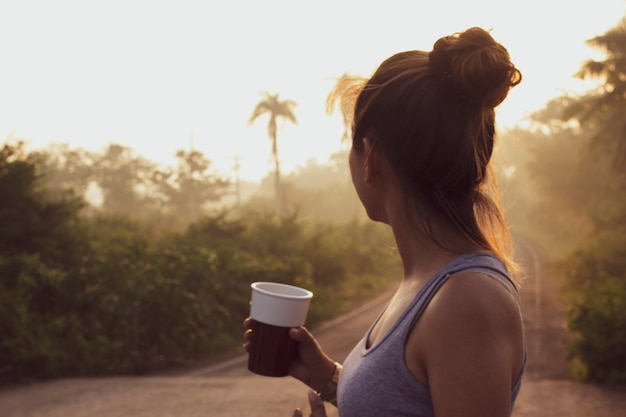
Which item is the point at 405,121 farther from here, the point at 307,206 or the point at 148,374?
the point at 307,206

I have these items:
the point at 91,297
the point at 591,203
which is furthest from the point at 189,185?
the point at 91,297

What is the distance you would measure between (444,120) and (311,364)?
792 mm

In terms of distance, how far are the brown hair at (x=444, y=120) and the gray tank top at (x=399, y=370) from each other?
13 centimetres

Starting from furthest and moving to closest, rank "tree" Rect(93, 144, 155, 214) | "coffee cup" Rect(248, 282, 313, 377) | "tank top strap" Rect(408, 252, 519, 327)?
"tree" Rect(93, 144, 155, 214) → "coffee cup" Rect(248, 282, 313, 377) → "tank top strap" Rect(408, 252, 519, 327)

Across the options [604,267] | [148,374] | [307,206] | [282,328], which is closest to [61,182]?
[307,206]

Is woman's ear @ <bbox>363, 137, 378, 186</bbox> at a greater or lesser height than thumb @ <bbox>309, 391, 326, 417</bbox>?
greater

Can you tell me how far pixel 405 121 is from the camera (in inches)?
57.9

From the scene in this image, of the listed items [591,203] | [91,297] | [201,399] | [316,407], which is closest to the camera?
[316,407]

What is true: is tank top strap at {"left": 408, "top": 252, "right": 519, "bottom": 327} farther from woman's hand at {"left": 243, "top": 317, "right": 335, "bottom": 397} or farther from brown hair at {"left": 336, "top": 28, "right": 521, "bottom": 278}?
woman's hand at {"left": 243, "top": 317, "right": 335, "bottom": 397}

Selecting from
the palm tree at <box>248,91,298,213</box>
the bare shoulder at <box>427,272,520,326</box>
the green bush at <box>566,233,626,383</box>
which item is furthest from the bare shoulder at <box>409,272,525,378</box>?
the palm tree at <box>248,91,298,213</box>

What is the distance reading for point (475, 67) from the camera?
4.80ft

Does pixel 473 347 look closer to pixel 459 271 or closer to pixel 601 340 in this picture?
pixel 459 271

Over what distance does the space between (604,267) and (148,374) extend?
40.9ft

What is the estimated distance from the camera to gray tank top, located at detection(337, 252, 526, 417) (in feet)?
4.53
